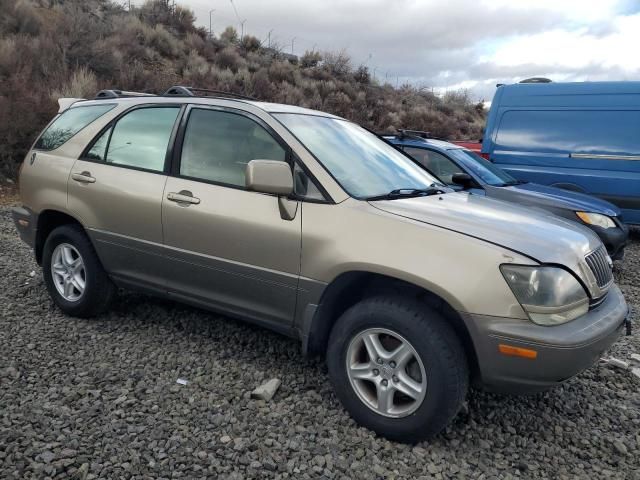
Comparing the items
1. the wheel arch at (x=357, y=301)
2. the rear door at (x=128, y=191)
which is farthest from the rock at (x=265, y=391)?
the rear door at (x=128, y=191)

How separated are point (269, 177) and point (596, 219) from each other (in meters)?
4.75

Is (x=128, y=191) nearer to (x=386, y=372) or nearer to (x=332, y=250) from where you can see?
(x=332, y=250)

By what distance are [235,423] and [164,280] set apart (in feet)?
4.10

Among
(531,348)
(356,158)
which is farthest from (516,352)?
(356,158)

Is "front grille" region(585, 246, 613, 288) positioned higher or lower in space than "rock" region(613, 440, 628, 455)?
higher

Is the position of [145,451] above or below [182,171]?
below

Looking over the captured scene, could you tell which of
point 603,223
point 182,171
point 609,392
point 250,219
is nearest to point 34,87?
point 182,171

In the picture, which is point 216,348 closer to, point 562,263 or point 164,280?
point 164,280

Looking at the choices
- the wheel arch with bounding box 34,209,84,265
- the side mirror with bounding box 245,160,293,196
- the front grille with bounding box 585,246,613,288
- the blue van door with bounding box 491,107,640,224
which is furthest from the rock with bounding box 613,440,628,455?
the blue van door with bounding box 491,107,640,224

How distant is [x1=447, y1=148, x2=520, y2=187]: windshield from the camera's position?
6.64m

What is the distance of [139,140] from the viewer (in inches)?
154

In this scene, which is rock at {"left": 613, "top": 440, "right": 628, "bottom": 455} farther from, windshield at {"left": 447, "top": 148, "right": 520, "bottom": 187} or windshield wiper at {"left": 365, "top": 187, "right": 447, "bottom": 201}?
windshield at {"left": 447, "top": 148, "right": 520, "bottom": 187}

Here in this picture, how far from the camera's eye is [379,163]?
11.9 ft

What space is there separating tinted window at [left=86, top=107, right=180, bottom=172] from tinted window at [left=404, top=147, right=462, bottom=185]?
3.79 m
